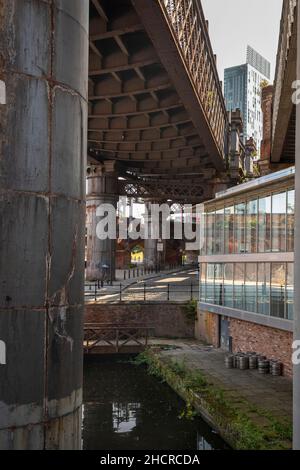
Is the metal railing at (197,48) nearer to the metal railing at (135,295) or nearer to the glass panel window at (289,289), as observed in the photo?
the glass panel window at (289,289)

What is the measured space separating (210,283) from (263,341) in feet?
17.3

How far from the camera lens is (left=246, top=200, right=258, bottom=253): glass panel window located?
1939 centimetres

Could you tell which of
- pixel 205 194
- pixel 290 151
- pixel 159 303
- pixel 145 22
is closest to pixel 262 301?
pixel 159 303

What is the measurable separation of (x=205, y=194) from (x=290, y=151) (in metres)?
11.3

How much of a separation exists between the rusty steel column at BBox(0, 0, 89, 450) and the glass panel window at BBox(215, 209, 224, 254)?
17.4 metres

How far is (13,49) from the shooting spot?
16.5 ft

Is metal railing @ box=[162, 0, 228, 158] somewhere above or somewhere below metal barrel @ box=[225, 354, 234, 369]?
above

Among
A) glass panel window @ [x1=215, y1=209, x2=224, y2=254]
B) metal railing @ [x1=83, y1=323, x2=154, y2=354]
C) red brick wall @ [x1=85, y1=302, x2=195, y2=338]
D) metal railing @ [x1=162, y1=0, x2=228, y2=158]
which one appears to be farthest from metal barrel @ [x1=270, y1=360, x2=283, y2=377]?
metal railing @ [x1=162, y1=0, x2=228, y2=158]

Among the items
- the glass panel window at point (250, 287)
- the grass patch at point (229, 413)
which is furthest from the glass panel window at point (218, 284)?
the grass patch at point (229, 413)

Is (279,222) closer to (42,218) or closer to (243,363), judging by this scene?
(243,363)

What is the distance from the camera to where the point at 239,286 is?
67.3ft

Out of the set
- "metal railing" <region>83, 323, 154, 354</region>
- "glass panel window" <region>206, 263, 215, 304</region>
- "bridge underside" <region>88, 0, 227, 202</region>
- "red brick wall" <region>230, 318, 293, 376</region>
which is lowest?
"metal railing" <region>83, 323, 154, 354</region>

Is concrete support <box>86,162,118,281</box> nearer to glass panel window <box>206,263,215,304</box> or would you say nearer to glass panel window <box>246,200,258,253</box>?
glass panel window <box>206,263,215,304</box>

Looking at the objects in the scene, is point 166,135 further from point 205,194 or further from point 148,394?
point 148,394
